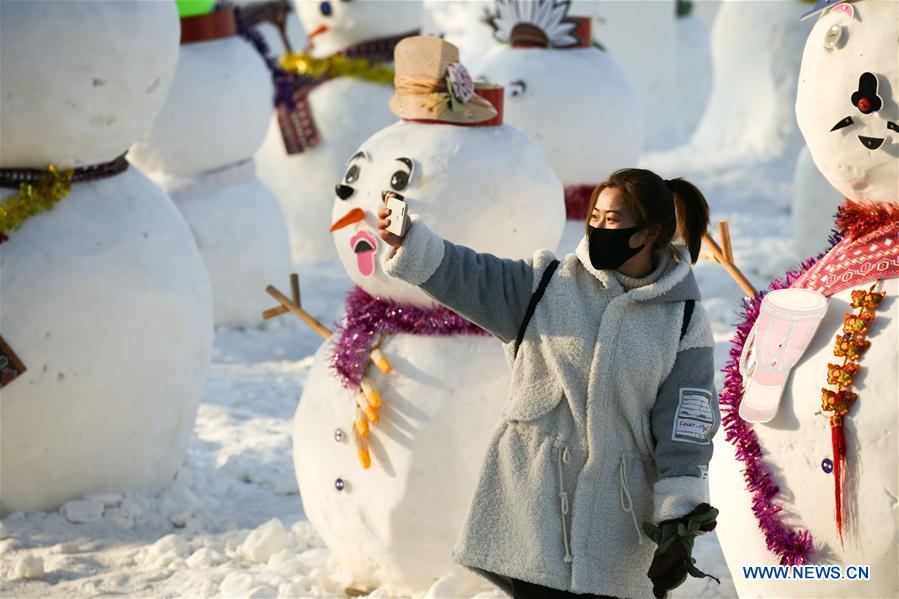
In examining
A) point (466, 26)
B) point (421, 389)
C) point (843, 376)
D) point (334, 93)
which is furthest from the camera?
point (466, 26)

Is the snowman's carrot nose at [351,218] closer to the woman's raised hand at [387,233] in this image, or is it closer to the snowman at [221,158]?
the woman's raised hand at [387,233]

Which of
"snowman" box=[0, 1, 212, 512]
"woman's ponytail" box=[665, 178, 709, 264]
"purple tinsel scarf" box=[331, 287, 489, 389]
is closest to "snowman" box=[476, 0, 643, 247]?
"snowman" box=[0, 1, 212, 512]

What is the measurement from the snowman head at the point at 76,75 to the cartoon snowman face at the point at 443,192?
114 cm

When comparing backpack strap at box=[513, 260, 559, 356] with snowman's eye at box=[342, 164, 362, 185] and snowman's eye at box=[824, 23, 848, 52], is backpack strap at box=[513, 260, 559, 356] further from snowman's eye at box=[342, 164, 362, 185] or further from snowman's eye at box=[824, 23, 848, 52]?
snowman's eye at box=[342, 164, 362, 185]

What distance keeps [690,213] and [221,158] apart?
4.87m

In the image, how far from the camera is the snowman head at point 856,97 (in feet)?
9.29

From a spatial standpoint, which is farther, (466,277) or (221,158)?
(221,158)

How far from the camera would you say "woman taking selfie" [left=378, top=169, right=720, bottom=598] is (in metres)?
2.66

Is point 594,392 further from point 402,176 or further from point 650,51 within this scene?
point 650,51

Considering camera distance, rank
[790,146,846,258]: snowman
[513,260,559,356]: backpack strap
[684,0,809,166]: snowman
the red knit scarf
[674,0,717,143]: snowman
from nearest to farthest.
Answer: [513,260,559,356]: backpack strap < the red knit scarf < [790,146,846,258]: snowman < [684,0,809,166]: snowman < [674,0,717,143]: snowman

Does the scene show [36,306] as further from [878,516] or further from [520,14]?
[520,14]

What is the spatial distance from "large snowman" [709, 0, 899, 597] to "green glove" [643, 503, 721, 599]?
401 mm

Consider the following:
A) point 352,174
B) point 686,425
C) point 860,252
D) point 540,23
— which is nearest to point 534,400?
point 686,425

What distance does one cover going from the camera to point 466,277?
2730mm
